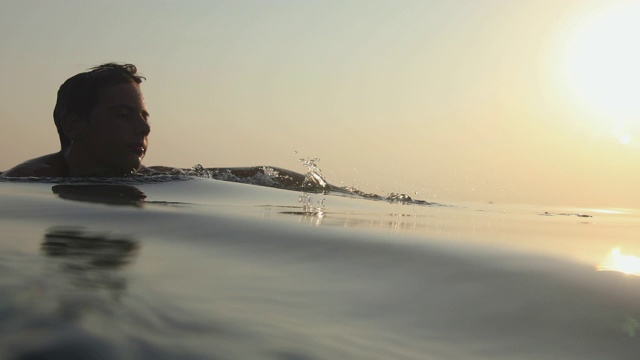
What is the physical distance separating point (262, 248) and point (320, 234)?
406mm

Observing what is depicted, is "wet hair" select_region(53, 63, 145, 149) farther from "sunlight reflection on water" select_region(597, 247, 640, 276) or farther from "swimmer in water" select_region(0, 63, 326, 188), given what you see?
"sunlight reflection on water" select_region(597, 247, 640, 276)

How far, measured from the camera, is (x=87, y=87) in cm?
641

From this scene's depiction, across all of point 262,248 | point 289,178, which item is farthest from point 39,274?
point 289,178

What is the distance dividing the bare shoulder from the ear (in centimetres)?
31

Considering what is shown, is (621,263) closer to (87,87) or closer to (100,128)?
(100,128)

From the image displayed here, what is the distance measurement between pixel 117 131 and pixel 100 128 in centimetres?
20

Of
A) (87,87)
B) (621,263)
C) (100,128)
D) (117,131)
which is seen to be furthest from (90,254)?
(87,87)

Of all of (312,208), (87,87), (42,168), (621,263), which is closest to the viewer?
(621,263)

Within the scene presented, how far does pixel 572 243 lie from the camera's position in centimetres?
270

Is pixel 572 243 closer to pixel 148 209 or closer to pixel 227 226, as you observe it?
pixel 227 226

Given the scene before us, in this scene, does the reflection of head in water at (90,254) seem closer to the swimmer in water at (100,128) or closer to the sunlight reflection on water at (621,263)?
the sunlight reflection on water at (621,263)

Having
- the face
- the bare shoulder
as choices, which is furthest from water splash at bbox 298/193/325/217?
the bare shoulder

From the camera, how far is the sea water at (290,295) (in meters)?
0.88

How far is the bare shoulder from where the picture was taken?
5817mm
